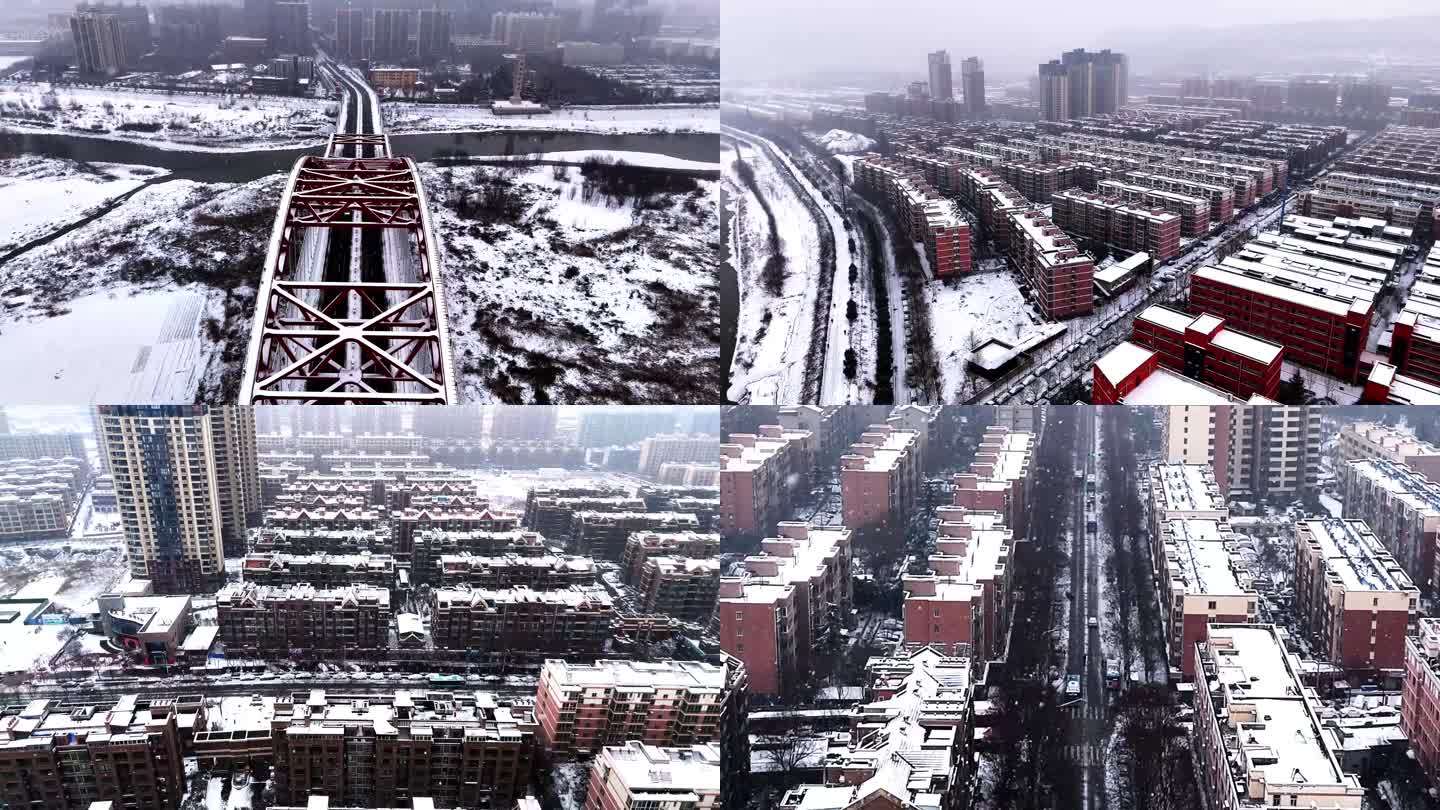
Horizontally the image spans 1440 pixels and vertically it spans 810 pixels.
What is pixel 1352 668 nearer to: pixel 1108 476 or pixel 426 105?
pixel 1108 476

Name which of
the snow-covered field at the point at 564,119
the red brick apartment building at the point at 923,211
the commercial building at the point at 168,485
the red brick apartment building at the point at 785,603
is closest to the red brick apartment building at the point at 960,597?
the red brick apartment building at the point at 785,603

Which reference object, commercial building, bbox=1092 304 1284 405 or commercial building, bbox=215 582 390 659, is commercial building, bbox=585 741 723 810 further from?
commercial building, bbox=1092 304 1284 405

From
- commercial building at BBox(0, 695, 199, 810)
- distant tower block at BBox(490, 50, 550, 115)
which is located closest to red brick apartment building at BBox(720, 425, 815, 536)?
commercial building at BBox(0, 695, 199, 810)

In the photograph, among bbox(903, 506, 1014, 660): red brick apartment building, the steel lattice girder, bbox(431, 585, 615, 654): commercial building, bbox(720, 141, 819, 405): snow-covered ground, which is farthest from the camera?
bbox(720, 141, 819, 405): snow-covered ground

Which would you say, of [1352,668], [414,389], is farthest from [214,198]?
[1352,668]

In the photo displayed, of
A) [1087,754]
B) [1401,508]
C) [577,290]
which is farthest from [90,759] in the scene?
[1401,508]

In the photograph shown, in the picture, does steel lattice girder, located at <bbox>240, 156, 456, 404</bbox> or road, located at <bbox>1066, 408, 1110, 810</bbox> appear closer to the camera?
steel lattice girder, located at <bbox>240, 156, 456, 404</bbox>

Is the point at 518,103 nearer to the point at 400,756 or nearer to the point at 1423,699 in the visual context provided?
the point at 400,756
